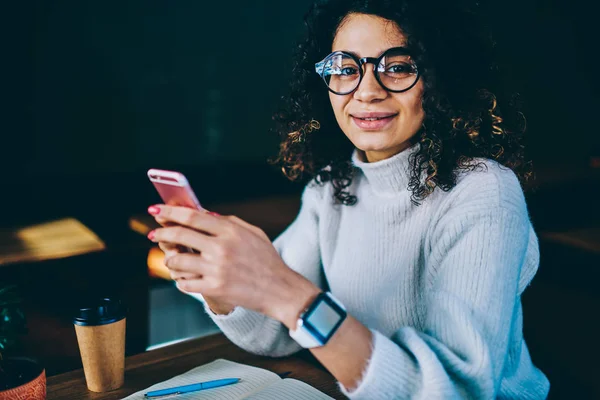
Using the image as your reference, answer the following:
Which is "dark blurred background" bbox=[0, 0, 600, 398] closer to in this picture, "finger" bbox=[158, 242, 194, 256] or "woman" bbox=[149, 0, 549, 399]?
"woman" bbox=[149, 0, 549, 399]

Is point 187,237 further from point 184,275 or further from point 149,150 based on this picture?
point 149,150

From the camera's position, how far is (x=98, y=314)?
3.01 ft

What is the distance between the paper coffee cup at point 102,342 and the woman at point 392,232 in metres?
0.20

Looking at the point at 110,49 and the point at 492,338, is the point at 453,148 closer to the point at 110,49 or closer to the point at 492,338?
the point at 492,338

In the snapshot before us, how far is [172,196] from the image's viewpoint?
2.52 ft

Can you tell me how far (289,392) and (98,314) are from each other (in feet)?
1.18

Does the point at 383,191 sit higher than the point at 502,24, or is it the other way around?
the point at 502,24

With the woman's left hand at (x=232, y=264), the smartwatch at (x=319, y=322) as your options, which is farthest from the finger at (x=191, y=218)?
the smartwatch at (x=319, y=322)

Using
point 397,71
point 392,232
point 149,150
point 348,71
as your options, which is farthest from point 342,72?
point 149,150

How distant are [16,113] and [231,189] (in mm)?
1533

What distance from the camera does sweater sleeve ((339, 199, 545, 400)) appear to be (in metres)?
0.78

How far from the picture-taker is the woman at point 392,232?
0.76m

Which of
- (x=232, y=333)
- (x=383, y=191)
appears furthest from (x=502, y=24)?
(x=232, y=333)

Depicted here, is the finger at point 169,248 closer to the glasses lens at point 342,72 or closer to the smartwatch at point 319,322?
the smartwatch at point 319,322
